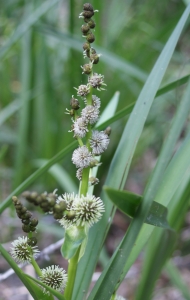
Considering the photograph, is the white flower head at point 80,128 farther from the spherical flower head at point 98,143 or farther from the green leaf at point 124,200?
the green leaf at point 124,200

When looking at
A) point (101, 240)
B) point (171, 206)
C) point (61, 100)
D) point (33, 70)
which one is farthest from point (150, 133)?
point (101, 240)

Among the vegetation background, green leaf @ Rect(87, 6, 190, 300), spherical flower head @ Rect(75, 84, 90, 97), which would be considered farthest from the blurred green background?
spherical flower head @ Rect(75, 84, 90, 97)

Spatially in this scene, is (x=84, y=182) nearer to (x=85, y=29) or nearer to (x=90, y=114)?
(x=90, y=114)

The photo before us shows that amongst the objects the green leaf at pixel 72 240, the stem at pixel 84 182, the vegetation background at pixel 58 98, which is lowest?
the green leaf at pixel 72 240

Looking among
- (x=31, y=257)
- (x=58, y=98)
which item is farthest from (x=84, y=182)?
(x=58, y=98)

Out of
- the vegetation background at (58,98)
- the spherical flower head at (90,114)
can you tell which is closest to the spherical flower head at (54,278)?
the spherical flower head at (90,114)
